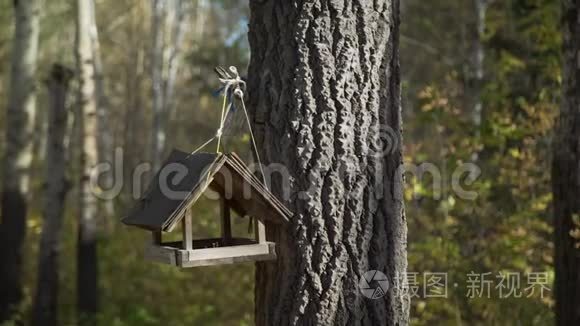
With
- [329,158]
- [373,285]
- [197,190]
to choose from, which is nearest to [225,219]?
[197,190]

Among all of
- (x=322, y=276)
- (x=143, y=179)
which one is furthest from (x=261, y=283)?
(x=143, y=179)

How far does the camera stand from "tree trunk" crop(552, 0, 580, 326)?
479 cm

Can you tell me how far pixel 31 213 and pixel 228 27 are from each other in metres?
14.7

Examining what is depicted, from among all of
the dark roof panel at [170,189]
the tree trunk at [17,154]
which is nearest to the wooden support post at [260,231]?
the dark roof panel at [170,189]

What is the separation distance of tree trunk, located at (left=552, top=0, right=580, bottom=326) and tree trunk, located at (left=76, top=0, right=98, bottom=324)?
511cm

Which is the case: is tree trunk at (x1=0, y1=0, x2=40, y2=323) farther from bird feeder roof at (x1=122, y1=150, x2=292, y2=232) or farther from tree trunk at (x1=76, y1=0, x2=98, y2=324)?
bird feeder roof at (x1=122, y1=150, x2=292, y2=232)

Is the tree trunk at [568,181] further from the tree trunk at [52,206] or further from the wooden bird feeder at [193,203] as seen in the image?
the tree trunk at [52,206]

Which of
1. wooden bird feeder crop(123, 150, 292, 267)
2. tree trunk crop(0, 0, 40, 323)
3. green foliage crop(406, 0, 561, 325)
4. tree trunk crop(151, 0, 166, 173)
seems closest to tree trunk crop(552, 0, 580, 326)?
green foliage crop(406, 0, 561, 325)

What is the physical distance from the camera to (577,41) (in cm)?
486

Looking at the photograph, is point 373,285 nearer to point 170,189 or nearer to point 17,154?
point 170,189

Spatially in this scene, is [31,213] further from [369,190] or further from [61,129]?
[369,190]

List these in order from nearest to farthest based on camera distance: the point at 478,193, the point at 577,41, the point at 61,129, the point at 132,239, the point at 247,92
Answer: the point at 247,92, the point at 577,41, the point at 478,193, the point at 61,129, the point at 132,239

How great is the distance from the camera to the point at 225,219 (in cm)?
309

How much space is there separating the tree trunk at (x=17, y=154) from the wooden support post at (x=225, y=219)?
211 inches
